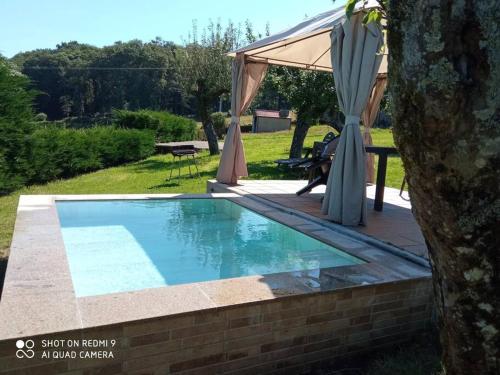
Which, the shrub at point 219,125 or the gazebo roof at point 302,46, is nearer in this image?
the gazebo roof at point 302,46

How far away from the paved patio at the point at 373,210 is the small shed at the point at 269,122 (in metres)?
23.2

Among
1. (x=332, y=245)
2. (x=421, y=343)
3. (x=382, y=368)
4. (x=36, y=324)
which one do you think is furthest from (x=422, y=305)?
(x=36, y=324)

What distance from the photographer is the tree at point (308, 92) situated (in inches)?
436

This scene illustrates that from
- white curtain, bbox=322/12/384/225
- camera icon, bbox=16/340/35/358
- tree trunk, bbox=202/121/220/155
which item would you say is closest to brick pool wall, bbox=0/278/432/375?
camera icon, bbox=16/340/35/358

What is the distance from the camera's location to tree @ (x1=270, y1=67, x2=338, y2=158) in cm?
1108

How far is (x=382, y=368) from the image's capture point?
104 inches

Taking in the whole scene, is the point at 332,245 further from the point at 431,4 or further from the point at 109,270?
the point at 431,4

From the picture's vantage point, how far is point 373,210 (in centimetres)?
576

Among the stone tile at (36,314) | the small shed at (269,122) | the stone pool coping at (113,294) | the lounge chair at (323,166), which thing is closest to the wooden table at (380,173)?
the lounge chair at (323,166)

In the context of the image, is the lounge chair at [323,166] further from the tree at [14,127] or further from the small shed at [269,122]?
the small shed at [269,122]

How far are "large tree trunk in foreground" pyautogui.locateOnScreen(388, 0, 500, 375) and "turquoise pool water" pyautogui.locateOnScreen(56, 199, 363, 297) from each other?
2.47m

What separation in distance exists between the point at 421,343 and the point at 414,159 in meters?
2.45

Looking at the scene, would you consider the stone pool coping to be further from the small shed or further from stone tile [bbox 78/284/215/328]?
the small shed

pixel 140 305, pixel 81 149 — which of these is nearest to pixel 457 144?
pixel 140 305
